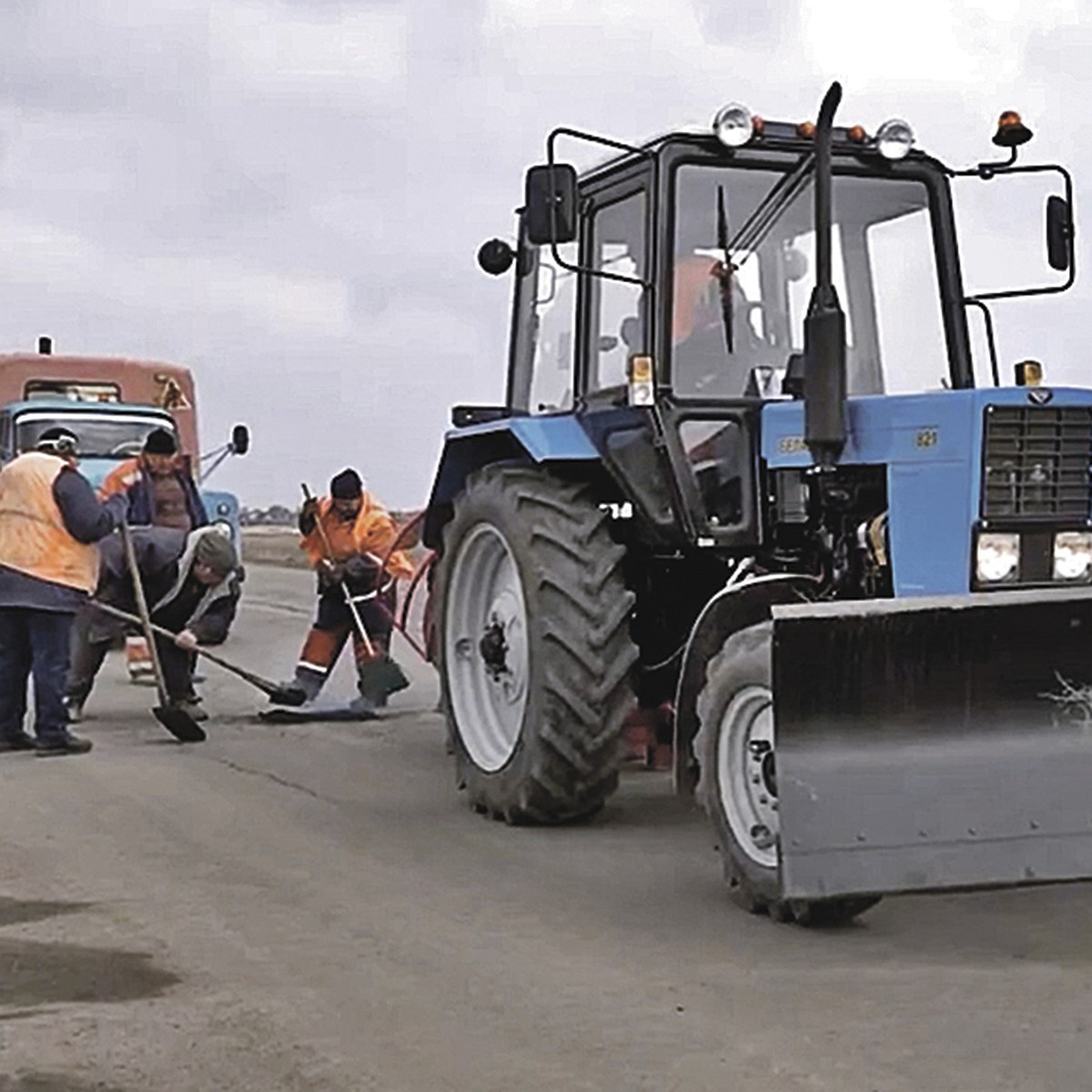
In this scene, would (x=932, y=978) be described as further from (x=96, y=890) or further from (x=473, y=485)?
(x=473, y=485)

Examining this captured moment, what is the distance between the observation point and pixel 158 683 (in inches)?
402

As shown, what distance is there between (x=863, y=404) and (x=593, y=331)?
1569 millimetres

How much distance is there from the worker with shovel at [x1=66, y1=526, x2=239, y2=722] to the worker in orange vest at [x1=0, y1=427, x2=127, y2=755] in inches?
44.5

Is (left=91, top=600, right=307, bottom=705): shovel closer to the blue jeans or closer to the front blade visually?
the blue jeans

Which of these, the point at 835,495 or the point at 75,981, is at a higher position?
the point at 835,495

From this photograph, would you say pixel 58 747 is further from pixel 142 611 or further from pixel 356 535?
pixel 356 535

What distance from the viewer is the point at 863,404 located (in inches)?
247

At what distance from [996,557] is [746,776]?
0.98 meters

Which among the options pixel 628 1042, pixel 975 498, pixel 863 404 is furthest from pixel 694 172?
pixel 628 1042

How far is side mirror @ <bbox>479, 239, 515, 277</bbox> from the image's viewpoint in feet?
27.5

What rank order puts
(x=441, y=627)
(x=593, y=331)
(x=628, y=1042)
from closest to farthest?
(x=628, y=1042)
(x=593, y=331)
(x=441, y=627)

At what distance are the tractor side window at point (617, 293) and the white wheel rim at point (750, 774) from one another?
1769 millimetres

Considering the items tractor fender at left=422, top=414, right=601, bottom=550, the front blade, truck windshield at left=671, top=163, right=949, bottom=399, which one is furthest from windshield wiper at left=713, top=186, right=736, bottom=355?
the front blade

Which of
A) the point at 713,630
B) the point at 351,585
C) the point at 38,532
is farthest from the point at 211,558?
the point at 713,630
